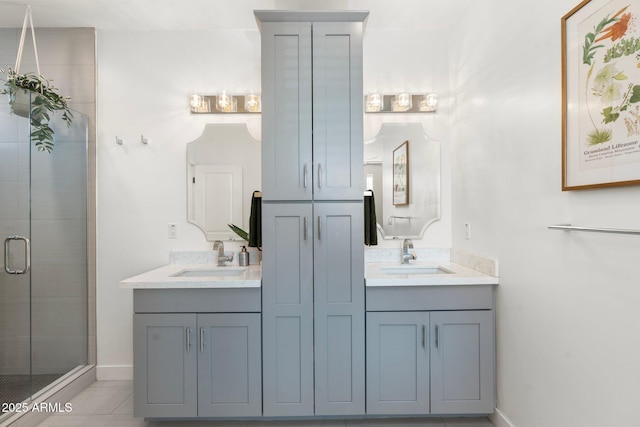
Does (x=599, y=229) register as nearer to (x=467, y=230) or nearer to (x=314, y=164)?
(x=467, y=230)

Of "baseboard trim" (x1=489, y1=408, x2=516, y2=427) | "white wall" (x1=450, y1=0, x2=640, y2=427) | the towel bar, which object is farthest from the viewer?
"baseboard trim" (x1=489, y1=408, x2=516, y2=427)

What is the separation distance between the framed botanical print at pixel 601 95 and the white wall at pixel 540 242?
0.23 ft

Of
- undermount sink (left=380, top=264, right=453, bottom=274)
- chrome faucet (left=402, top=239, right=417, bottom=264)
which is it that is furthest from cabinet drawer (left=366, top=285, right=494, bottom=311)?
chrome faucet (left=402, top=239, right=417, bottom=264)

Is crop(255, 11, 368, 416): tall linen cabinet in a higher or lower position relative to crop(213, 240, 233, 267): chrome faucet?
higher

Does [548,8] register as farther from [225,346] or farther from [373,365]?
[225,346]

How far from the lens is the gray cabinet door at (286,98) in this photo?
1.98 metres

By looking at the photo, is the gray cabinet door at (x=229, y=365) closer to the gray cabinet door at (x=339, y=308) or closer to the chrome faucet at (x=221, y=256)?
the gray cabinet door at (x=339, y=308)

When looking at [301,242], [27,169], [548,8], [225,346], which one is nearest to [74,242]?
[27,169]

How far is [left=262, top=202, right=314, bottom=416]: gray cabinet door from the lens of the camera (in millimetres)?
1934

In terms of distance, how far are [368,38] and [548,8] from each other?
1333 mm

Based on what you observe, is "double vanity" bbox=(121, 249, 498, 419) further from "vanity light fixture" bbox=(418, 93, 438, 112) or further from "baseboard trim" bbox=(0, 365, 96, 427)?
"vanity light fixture" bbox=(418, 93, 438, 112)

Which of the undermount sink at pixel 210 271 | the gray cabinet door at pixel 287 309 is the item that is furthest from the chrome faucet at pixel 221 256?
the gray cabinet door at pixel 287 309

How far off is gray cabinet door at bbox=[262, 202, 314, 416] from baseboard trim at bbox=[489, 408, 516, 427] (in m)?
1.08

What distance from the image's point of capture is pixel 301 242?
198 cm
